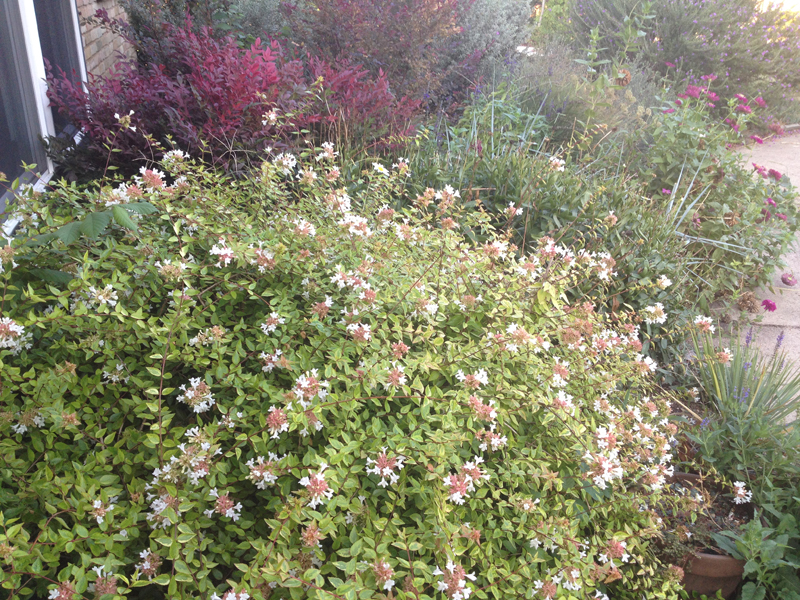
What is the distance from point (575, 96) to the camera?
5570 millimetres

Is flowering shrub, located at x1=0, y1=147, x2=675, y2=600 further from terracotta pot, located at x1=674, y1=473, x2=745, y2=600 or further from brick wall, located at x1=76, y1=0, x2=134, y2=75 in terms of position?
brick wall, located at x1=76, y1=0, x2=134, y2=75

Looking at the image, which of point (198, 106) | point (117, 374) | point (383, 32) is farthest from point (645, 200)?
point (117, 374)

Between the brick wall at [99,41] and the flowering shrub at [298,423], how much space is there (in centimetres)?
307

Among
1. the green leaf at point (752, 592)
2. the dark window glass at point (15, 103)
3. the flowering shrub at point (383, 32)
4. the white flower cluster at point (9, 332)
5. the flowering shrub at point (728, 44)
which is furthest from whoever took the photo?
the flowering shrub at point (728, 44)

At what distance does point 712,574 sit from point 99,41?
5.76 meters

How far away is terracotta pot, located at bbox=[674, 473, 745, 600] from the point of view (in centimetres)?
223

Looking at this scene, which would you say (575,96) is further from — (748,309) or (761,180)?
(748,309)

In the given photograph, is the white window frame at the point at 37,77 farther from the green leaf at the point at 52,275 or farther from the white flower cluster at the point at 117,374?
the white flower cluster at the point at 117,374

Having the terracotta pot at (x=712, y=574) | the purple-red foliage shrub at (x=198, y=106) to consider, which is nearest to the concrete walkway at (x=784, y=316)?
the terracotta pot at (x=712, y=574)

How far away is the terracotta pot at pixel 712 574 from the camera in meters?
2.23

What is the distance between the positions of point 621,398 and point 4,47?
12.1ft

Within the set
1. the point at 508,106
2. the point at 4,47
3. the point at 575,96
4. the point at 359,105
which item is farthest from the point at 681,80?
the point at 4,47

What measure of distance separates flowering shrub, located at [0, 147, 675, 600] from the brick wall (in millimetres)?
3075

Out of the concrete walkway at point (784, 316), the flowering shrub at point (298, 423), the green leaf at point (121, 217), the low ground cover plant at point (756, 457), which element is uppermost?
the green leaf at point (121, 217)
